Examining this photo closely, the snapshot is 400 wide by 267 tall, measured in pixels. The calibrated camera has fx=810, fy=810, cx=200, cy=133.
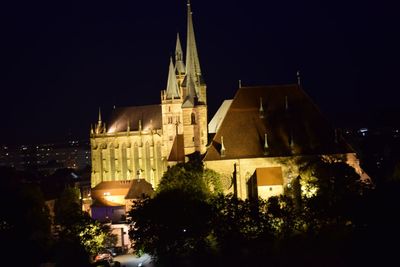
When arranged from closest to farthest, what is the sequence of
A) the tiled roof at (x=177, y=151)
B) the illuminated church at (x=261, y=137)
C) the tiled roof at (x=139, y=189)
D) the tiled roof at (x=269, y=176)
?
1. the tiled roof at (x=269, y=176)
2. the illuminated church at (x=261, y=137)
3. the tiled roof at (x=177, y=151)
4. the tiled roof at (x=139, y=189)

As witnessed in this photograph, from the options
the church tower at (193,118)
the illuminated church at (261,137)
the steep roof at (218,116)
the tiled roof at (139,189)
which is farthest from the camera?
the tiled roof at (139,189)

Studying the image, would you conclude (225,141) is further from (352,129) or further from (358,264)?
(352,129)

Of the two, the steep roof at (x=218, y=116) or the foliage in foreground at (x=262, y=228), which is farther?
the steep roof at (x=218, y=116)

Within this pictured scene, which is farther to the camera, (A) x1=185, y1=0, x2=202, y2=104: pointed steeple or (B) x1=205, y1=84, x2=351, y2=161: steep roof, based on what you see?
(A) x1=185, y1=0, x2=202, y2=104: pointed steeple

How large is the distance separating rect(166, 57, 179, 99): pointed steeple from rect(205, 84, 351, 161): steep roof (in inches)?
920

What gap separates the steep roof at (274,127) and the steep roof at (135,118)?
107 feet

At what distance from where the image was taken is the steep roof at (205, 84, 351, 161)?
61.3 meters

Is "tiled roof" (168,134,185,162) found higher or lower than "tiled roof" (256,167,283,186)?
higher

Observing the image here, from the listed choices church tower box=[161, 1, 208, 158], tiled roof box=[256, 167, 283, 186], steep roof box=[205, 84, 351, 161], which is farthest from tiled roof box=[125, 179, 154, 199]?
tiled roof box=[256, 167, 283, 186]

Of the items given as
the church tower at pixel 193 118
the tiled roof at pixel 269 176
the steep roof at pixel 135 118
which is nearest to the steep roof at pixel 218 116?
the church tower at pixel 193 118

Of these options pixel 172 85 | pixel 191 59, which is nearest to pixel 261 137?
pixel 191 59

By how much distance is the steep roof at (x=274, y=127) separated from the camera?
6131 cm

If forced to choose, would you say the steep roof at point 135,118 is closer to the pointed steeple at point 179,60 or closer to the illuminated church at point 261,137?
the pointed steeple at point 179,60

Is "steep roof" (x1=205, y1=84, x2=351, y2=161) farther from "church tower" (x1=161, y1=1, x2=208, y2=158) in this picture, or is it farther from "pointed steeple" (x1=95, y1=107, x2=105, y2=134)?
"pointed steeple" (x1=95, y1=107, x2=105, y2=134)
